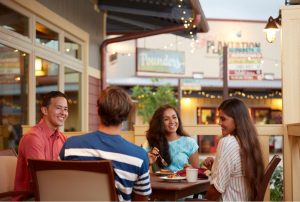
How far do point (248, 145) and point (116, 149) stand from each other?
2.85 ft

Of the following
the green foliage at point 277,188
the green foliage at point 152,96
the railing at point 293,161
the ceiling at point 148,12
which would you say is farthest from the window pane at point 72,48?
the green foliage at point 152,96

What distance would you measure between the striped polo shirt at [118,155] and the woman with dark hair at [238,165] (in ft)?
2.03

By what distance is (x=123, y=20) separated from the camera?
10156mm

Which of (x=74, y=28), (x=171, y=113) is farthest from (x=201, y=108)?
(x=171, y=113)

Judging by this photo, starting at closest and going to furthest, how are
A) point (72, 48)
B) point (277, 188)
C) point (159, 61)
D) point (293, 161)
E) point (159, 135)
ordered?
1. point (159, 135)
2. point (293, 161)
3. point (277, 188)
4. point (72, 48)
5. point (159, 61)

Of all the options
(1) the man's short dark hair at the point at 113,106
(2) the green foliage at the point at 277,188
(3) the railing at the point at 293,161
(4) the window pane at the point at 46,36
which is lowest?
(2) the green foliage at the point at 277,188

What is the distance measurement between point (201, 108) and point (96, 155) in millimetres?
17231

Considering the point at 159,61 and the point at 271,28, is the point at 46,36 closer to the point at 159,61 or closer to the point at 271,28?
the point at 271,28

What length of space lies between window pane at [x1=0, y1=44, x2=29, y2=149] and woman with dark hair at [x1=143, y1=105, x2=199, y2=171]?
2192 mm

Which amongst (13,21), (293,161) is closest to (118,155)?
(293,161)

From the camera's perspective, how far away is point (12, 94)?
5.70 meters

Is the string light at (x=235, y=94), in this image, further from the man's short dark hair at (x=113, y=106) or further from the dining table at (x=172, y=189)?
the man's short dark hair at (x=113, y=106)

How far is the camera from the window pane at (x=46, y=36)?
6.30m

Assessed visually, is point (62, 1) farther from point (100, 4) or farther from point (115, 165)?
point (115, 165)
